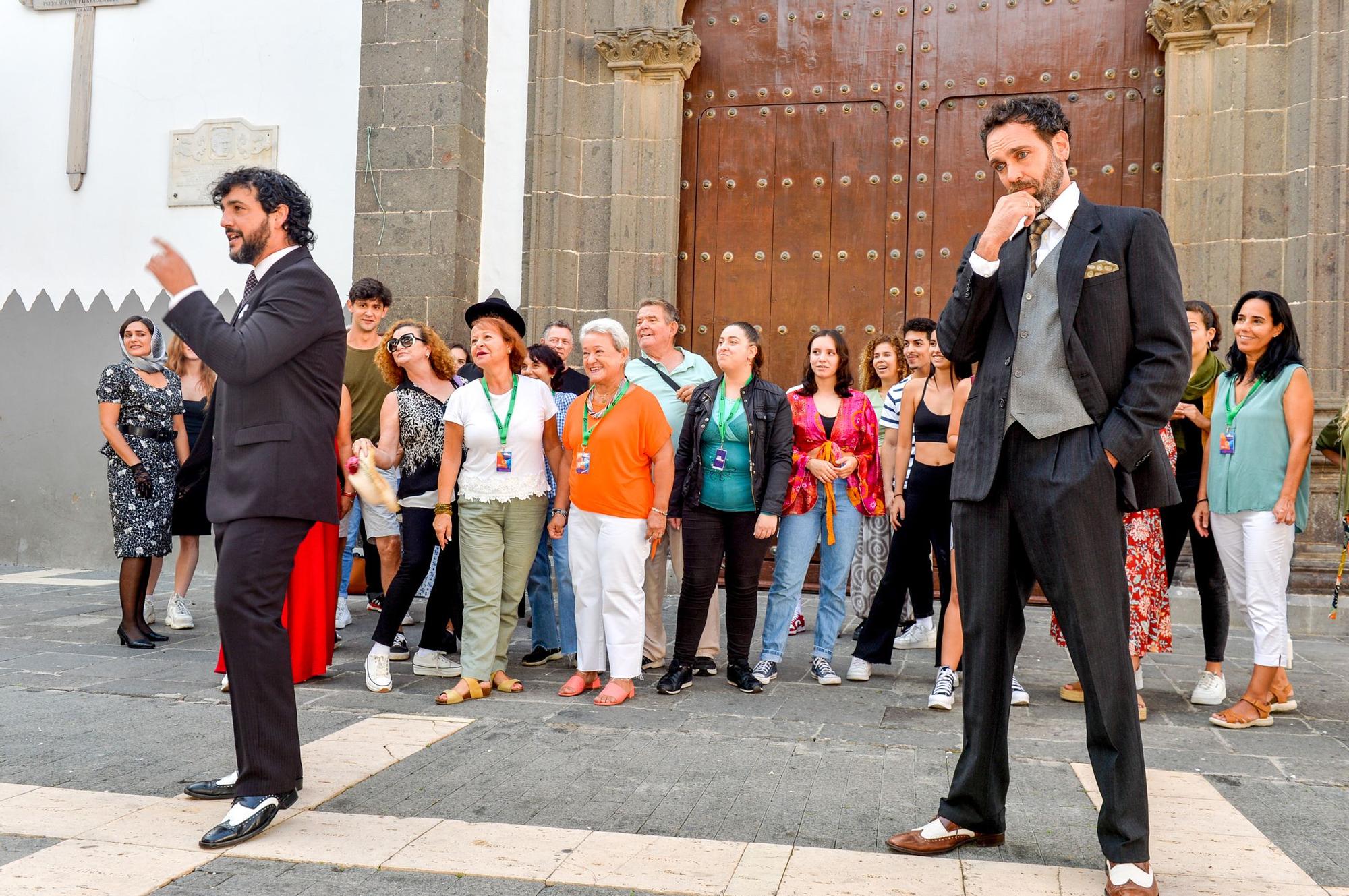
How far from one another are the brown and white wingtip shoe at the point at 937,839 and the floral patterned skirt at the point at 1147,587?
2091 millimetres

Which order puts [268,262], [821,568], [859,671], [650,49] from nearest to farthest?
[268,262] → [859,671] → [821,568] → [650,49]

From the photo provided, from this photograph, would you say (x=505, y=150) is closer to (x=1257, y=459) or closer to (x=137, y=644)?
(x=137, y=644)

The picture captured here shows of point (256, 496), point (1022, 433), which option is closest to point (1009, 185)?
point (1022, 433)

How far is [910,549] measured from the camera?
575 centimetres

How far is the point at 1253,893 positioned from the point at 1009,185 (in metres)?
1.85

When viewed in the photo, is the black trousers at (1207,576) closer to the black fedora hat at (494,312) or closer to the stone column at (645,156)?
the black fedora hat at (494,312)

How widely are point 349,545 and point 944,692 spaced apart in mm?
3805

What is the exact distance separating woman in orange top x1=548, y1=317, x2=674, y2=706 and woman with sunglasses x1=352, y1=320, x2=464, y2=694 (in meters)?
0.72

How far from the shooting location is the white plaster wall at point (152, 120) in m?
9.51

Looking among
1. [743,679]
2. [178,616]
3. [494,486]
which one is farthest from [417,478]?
[178,616]

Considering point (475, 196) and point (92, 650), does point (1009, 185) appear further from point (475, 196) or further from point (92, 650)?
point (475, 196)

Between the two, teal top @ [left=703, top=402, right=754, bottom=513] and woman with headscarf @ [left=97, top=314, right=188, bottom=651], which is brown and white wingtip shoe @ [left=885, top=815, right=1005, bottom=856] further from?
woman with headscarf @ [left=97, top=314, right=188, bottom=651]

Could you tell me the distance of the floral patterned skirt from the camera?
5094 mm

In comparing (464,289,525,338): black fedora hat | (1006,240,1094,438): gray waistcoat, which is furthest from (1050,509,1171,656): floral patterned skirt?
(464,289,525,338): black fedora hat
